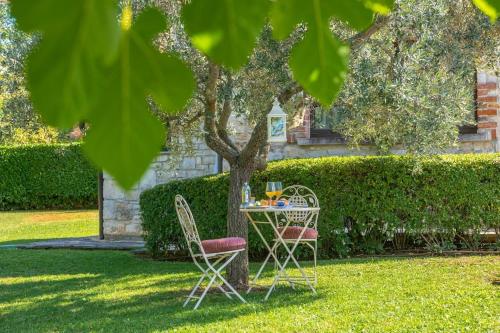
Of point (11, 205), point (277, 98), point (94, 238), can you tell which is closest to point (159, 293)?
point (277, 98)

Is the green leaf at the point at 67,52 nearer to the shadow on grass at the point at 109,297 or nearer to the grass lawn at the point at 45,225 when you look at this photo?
the shadow on grass at the point at 109,297

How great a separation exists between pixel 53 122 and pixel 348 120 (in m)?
7.01

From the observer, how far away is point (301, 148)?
10789 millimetres

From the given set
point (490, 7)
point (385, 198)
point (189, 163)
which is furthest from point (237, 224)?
point (490, 7)

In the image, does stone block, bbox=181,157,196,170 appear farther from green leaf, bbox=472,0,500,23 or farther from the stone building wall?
green leaf, bbox=472,0,500,23

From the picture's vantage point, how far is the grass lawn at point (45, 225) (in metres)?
13.5

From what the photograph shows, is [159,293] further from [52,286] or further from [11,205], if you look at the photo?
[11,205]

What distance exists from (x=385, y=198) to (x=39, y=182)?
41.2 feet

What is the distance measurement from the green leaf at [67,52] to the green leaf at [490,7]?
252 millimetres

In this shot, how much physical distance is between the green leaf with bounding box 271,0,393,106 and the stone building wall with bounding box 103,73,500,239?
939cm

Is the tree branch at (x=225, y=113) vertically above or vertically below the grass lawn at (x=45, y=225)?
above

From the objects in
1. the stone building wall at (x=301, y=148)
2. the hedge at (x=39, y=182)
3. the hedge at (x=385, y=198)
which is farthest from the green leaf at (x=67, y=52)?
the hedge at (x=39, y=182)

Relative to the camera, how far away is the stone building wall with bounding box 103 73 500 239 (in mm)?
10273

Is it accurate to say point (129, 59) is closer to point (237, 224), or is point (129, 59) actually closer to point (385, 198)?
point (237, 224)
